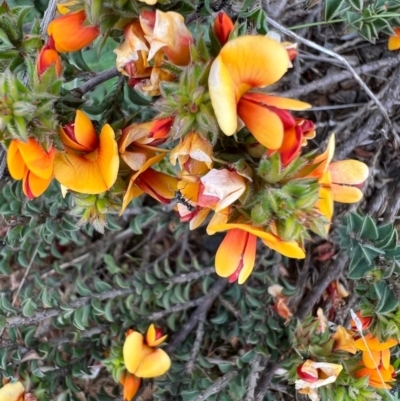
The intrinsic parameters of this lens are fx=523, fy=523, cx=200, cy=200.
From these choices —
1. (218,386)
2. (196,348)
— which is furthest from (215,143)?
(196,348)

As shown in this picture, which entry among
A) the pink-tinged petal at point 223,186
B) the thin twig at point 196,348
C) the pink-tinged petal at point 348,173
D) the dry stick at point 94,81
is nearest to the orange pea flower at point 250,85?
the pink-tinged petal at point 223,186

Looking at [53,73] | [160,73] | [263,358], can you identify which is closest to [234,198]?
[160,73]

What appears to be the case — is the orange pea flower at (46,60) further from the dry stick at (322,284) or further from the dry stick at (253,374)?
the dry stick at (322,284)

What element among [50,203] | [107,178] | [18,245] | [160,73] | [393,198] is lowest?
[18,245]

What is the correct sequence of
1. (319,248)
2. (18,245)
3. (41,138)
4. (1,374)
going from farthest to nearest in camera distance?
(319,248) → (18,245) → (1,374) → (41,138)

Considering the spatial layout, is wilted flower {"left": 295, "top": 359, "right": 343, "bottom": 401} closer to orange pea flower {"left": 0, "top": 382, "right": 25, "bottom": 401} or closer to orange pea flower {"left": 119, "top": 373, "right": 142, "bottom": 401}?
orange pea flower {"left": 119, "top": 373, "right": 142, "bottom": 401}

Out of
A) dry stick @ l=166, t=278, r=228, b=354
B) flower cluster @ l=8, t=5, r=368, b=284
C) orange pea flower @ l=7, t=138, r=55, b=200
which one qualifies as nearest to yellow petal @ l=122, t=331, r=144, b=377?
dry stick @ l=166, t=278, r=228, b=354

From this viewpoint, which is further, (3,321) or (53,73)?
(3,321)

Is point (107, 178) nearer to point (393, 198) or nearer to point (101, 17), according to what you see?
point (101, 17)
